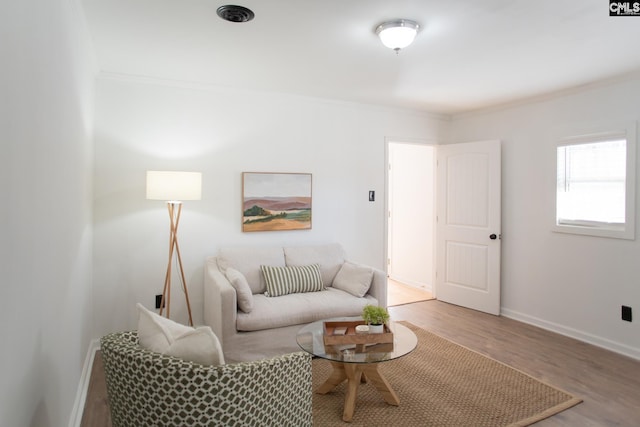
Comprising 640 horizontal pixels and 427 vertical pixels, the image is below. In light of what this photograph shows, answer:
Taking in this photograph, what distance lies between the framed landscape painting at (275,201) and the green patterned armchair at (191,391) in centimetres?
257

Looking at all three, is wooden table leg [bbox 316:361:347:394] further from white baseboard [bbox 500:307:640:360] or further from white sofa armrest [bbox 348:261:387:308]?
white baseboard [bbox 500:307:640:360]

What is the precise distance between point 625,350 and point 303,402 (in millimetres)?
3373

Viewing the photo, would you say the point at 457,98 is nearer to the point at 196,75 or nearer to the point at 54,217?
the point at 196,75

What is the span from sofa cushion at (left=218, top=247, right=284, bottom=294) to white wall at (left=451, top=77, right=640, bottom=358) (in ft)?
8.95

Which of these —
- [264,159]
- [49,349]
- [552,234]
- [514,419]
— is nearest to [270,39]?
[264,159]

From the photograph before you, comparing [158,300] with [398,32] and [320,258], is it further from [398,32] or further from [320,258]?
[398,32]

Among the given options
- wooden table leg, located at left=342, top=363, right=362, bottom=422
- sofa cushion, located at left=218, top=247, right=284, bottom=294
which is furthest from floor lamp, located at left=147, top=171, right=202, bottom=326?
wooden table leg, located at left=342, top=363, right=362, bottom=422

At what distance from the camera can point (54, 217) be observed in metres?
1.71

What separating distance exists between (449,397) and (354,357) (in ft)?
2.83

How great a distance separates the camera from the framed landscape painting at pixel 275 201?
13.3 ft

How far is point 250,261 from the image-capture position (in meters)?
3.70

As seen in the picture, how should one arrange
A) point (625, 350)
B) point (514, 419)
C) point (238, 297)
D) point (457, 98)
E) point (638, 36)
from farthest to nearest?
point (457, 98)
point (625, 350)
point (238, 297)
point (638, 36)
point (514, 419)

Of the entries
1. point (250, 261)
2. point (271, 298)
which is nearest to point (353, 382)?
point (271, 298)

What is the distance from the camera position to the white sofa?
301 cm
